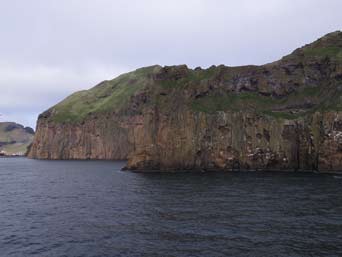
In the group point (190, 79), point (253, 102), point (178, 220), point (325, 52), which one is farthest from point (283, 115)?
point (178, 220)

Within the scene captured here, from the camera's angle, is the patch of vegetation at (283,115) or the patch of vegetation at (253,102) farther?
the patch of vegetation at (253,102)

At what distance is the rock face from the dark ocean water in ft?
104

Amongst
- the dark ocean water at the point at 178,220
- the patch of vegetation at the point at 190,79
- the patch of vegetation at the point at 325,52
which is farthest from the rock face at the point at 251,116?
the dark ocean water at the point at 178,220

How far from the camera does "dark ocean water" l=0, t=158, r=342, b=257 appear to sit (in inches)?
1585

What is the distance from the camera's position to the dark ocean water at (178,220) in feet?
132

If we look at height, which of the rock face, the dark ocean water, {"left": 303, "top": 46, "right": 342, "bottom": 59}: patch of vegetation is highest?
{"left": 303, "top": 46, "right": 342, "bottom": 59}: patch of vegetation

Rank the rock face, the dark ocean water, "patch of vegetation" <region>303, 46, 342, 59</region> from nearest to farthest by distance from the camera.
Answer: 1. the dark ocean water
2. the rock face
3. "patch of vegetation" <region>303, 46, 342, 59</region>

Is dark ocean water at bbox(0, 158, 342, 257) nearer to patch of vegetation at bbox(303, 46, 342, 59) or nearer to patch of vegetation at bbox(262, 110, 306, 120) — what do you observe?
patch of vegetation at bbox(262, 110, 306, 120)

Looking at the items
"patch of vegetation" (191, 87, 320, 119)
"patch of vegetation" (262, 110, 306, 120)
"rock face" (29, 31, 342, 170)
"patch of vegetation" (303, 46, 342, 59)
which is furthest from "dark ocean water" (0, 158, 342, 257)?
"patch of vegetation" (303, 46, 342, 59)

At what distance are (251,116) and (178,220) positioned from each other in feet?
276

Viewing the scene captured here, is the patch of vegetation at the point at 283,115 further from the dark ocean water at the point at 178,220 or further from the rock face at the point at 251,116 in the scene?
the dark ocean water at the point at 178,220

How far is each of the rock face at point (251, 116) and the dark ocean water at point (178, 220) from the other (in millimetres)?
31579

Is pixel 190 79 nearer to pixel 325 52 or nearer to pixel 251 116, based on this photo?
pixel 251 116

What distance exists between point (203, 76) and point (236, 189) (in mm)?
79116
